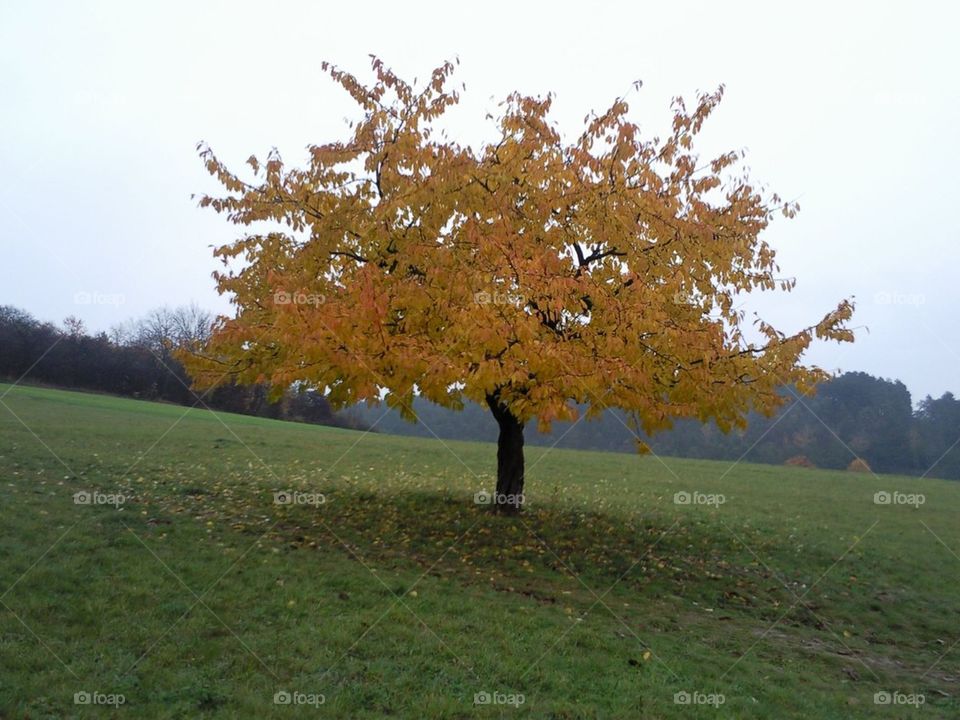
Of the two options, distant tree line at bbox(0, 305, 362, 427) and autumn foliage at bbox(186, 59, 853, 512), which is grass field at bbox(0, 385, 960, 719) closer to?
autumn foliage at bbox(186, 59, 853, 512)

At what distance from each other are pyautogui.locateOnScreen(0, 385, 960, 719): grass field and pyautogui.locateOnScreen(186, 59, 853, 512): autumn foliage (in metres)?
2.15

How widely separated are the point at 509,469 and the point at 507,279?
4407 mm

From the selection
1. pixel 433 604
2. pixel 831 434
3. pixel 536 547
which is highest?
pixel 831 434

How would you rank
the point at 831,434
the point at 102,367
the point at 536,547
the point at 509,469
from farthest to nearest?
the point at 831,434, the point at 102,367, the point at 509,469, the point at 536,547

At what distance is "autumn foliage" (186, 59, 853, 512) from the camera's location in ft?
26.5

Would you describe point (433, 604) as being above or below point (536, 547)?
below

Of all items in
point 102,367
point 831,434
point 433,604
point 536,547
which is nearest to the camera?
point 433,604

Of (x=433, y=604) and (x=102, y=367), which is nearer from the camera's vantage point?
(x=433, y=604)

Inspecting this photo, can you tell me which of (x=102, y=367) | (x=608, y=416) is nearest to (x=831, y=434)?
(x=608, y=416)

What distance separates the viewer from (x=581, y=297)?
899 centimetres

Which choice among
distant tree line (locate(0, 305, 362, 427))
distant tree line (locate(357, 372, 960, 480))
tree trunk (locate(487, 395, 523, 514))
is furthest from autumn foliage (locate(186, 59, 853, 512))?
distant tree line (locate(357, 372, 960, 480))

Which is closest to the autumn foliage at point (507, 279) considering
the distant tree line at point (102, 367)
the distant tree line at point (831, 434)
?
the distant tree line at point (102, 367)

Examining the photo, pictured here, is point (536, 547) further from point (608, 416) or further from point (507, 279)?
point (608, 416)

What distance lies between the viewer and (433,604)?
760 centimetres
